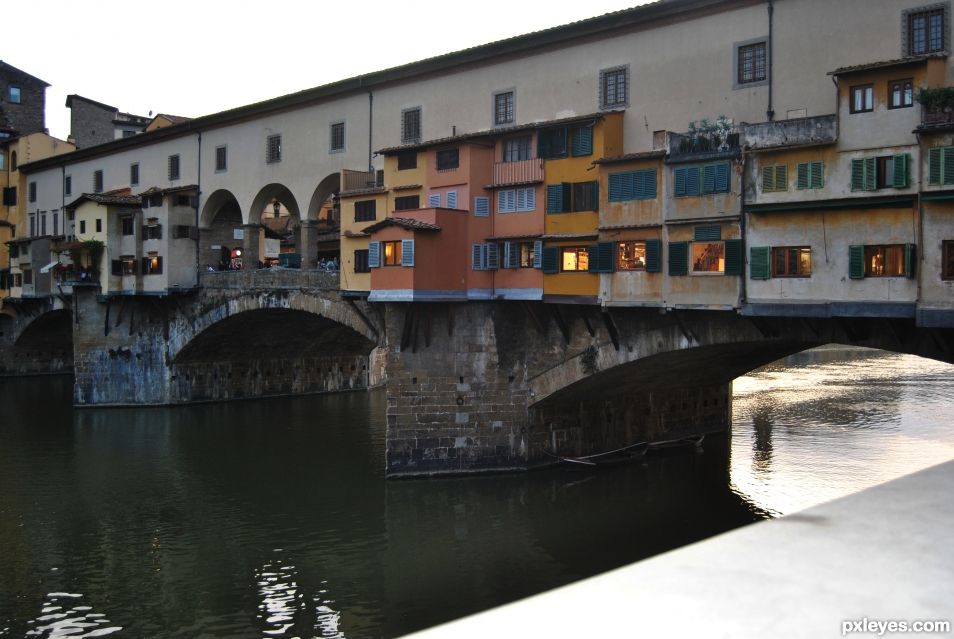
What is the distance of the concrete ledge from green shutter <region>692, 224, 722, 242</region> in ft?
60.6

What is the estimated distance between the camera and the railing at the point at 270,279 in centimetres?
3275

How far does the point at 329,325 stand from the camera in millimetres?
42750

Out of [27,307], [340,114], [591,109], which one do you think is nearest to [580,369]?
[591,109]

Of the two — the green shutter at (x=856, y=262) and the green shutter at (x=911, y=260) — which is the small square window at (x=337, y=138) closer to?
the green shutter at (x=856, y=262)

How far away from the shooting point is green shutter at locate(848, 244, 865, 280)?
1906cm

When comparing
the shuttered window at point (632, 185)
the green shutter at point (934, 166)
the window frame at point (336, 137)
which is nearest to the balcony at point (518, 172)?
the shuttered window at point (632, 185)

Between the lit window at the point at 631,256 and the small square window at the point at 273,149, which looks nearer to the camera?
the lit window at the point at 631,256

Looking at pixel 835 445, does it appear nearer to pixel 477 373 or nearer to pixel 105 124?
pixel 477 373

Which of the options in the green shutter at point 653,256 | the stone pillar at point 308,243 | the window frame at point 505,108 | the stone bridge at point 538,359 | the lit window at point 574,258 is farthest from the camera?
the stone pillar at point 308,243

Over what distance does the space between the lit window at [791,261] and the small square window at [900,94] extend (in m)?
3.55

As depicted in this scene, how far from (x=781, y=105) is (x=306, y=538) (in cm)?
1610

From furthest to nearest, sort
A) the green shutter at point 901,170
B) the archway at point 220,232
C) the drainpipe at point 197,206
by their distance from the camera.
Answer: the archway at point 220,232 → the drainpipe at point 197,206 → the green shutter at point 901,170

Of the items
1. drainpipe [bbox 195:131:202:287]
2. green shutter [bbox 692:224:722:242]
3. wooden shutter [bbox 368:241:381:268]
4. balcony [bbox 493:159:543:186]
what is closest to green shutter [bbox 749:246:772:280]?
green shutter [bbox 692:224:722:242]

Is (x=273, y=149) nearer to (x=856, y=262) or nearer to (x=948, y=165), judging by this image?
(x=856, y=262)
